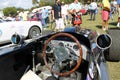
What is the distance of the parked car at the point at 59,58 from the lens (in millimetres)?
4168

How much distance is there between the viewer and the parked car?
417 centimetres

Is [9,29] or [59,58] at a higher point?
[59,58]

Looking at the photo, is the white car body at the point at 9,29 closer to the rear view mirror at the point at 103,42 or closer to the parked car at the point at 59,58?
the parked car at the point at 59,58

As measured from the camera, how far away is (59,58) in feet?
13.7

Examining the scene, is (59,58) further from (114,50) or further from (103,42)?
(114,50)

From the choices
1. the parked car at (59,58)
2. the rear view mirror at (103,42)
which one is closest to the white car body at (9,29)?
the parked car at (59,58)

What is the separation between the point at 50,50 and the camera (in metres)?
4.56

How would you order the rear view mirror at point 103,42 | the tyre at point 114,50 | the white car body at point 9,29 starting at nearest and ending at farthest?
the rear view mirror at point 103,42
the tyre at point 114,50
the white car body at point 9,29

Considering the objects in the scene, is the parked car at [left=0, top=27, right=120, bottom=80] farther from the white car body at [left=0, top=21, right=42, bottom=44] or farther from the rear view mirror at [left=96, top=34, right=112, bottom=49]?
the white car body at [left=0, top=21, right=42, bottom=44]

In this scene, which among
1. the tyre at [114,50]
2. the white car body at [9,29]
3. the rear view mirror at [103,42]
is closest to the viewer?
the rear view mirror at [103,42]

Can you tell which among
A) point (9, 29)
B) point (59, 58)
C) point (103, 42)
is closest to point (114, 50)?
point (103, 42)

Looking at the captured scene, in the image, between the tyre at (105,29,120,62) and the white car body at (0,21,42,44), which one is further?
the white car body at (0,21,42,44)

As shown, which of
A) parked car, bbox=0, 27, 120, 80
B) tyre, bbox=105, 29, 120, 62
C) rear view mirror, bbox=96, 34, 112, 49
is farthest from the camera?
tyre, bbox=105, 29, 120, 62

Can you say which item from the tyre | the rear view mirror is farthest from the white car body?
the rear view mirror
